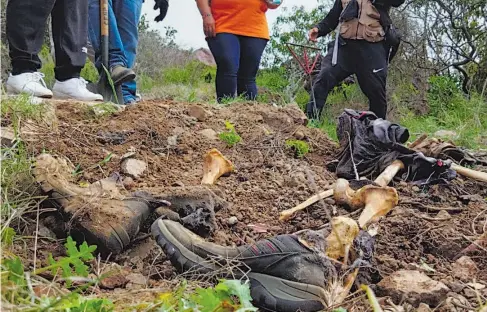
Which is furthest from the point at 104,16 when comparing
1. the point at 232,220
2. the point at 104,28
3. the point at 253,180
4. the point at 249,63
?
the point at 232,220

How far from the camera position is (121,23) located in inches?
155

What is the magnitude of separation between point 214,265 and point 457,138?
3.60 m

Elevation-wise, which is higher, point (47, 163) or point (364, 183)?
point (47, 163)

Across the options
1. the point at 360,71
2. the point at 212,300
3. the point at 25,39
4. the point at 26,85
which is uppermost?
the point at 25,39

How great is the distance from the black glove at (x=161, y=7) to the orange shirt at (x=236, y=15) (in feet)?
2.65

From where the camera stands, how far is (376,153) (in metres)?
2.90

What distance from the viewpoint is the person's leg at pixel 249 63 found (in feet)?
13.7

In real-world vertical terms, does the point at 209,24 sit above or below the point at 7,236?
above

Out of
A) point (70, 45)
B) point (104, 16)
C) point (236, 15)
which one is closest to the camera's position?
point (70, 45)

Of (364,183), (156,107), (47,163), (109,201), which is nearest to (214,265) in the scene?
(109,201)

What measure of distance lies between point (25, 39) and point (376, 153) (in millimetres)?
1893

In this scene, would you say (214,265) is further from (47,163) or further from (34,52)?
(34,52)

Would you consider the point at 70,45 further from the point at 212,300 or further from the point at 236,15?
the point at 212,300

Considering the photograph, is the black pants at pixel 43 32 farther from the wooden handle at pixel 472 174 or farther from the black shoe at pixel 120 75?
the wooden handle at pixel 472 174
